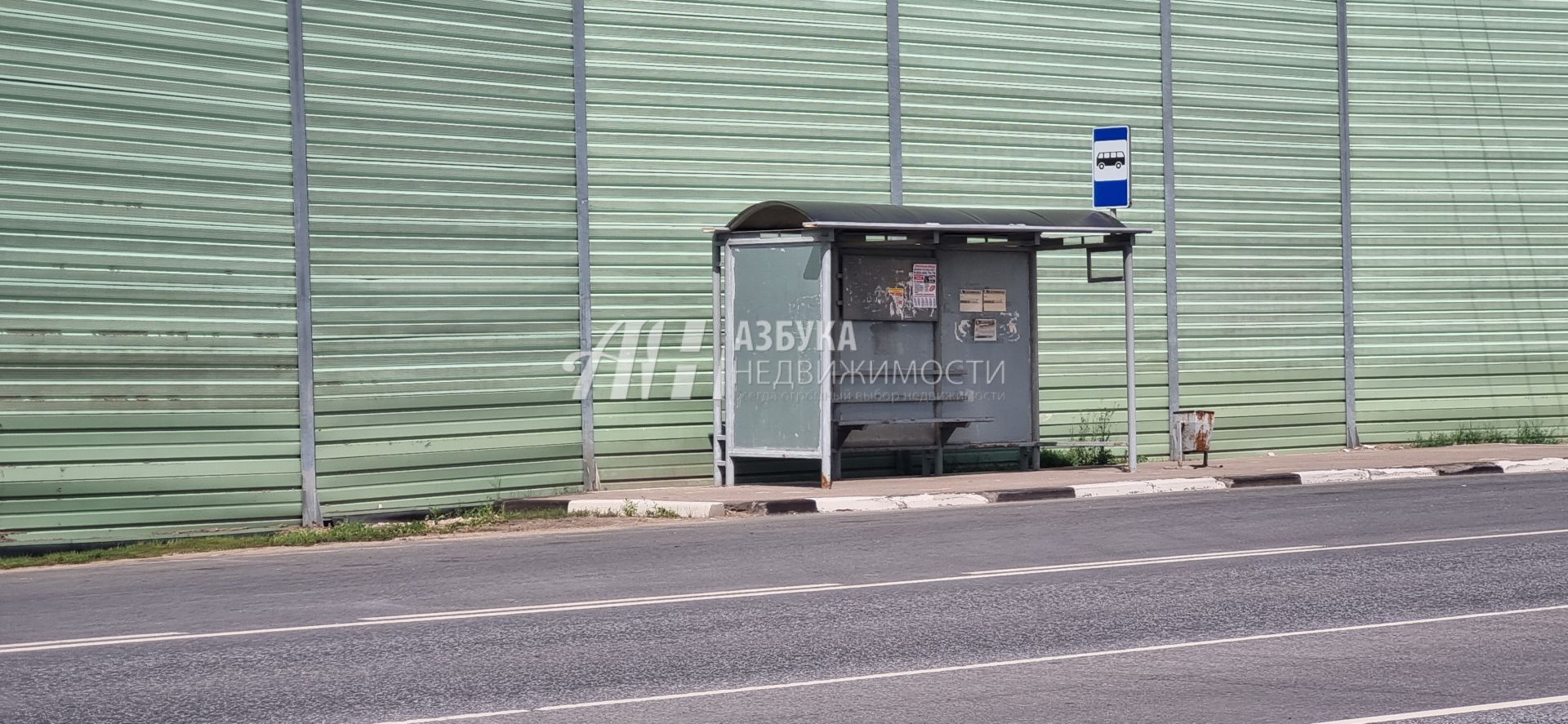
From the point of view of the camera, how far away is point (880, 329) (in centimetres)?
1648

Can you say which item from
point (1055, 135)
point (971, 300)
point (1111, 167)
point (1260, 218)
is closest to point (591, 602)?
point (971, 300)

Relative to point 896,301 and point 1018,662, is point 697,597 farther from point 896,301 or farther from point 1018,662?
point 896,301

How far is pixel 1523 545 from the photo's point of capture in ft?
36.1

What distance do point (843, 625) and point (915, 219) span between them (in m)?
7.65

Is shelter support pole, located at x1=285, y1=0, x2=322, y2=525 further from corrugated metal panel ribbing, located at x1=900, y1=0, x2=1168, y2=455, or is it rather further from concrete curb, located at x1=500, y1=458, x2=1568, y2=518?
corrugated metal panel ribbing, located at x1=900, y1=0, x2=1168, y2=455

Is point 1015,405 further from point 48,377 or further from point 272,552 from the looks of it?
point 48,377

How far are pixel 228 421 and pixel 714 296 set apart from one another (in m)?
4.89

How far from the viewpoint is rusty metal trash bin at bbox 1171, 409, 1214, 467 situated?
56.5ft

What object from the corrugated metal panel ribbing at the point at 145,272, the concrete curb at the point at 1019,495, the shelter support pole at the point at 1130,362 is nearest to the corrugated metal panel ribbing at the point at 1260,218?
the shelter support pole at the point at 1130,362

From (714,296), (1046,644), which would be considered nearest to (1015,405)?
(714,296)

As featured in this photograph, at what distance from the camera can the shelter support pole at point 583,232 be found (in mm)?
15617

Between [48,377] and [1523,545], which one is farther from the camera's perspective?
[48,377]

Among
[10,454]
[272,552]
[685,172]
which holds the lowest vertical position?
[272,552]

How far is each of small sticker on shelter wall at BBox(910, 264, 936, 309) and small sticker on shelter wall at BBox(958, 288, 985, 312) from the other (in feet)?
1.42
